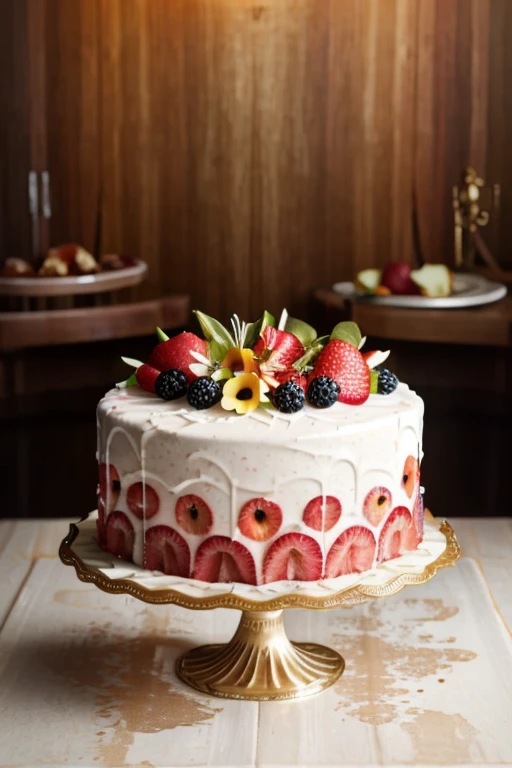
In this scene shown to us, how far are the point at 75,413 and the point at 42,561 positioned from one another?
110cm

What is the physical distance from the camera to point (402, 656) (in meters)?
1.99

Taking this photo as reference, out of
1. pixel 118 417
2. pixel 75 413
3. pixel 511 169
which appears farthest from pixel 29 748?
pixel 511 169

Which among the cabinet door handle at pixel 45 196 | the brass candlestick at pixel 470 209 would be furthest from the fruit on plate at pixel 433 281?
the cabinet door handle at pixel 45 196

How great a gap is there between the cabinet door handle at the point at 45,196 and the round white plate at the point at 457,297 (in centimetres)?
104

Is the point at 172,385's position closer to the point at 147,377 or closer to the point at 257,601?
the point at 147,377

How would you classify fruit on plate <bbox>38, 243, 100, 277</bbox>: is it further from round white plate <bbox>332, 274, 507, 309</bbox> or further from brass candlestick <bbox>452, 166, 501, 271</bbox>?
brass candlestick <bbox>452, 166, 501, 271</bbox>

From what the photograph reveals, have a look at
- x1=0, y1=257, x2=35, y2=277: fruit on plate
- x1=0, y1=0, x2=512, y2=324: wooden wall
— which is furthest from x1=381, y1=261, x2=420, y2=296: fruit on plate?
x1=0, y1=257, x2=35, y2=277: fruit on plate

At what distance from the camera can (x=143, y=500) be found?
1.77 metres

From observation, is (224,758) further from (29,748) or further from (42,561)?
(42,561)

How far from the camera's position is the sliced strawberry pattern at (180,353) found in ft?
6.17

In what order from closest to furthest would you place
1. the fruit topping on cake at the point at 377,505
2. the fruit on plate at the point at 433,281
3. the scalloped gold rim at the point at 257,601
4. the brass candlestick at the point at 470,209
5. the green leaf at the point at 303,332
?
the scalloped gold rim at the point at 257,601
the fruit topping on cake at the point at 377,505
the green leaf at the point at 303,332
the fruit on plate at the point at 433,281
the brass candlestick at the point at 470,209

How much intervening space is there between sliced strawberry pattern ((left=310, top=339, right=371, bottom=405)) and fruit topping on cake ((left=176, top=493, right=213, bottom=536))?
0.89ft

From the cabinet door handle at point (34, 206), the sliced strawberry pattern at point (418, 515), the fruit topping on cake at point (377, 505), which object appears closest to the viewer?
the fruit topping on cake at point (377, 505)

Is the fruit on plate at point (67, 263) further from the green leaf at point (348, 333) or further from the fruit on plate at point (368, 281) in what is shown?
the green leaf at point (348, 333)
